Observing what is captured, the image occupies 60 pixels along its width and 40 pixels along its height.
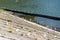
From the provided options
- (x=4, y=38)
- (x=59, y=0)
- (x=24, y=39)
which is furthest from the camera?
(x=59, y=0)

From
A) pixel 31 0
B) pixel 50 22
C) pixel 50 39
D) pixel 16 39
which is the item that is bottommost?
pixel 31 0

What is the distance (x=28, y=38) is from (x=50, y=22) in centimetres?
711

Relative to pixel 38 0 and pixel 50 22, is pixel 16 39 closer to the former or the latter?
pixel 50 22

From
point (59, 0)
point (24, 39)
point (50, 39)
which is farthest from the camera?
point (59, 0)

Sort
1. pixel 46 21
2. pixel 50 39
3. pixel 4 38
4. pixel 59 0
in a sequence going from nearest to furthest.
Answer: pixel 4 38 → pixel 50 39 → pixel 46 21 → pixel 59 0

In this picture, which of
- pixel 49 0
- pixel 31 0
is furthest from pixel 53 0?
pixel 31 0

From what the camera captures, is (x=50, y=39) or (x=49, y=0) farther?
(x=49, y=0)

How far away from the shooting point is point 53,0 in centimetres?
2278

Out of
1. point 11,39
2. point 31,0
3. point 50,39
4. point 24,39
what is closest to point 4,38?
point 11,39

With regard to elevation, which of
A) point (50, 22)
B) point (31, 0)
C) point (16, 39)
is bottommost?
point (31, 0)

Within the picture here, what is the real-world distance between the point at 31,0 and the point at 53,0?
203 centimetres

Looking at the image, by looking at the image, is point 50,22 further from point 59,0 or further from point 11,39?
point 59,0

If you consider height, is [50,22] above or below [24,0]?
above

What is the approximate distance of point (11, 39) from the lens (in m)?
4.21
